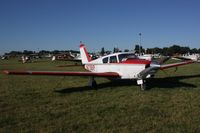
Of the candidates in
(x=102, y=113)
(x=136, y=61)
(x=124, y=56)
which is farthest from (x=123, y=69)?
(x=102, y=113)

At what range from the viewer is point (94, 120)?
646 cm

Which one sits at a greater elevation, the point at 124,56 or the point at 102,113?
the point at 124,56

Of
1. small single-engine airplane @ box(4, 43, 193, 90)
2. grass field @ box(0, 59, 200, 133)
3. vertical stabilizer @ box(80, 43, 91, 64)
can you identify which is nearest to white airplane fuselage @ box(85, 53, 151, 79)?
small single-engine airplane @ box(4, 43, 193, 90)

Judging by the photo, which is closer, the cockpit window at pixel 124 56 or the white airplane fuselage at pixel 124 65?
the white airplane fuselage at pixel 124 65

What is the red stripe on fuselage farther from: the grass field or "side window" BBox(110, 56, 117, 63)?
the grass field

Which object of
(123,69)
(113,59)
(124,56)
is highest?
(124,56)

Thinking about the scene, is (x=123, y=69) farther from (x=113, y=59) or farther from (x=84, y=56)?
(x=84, y=56)

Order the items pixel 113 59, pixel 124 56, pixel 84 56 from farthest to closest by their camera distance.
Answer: pixel 84 56 → pixel 113 59 → pixel 124 56

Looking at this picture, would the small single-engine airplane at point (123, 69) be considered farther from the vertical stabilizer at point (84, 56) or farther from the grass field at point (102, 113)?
the vertical stabilizer at point (84, 56)

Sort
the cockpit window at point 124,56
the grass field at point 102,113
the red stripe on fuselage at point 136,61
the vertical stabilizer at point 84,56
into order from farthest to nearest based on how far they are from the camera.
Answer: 1. the vertical stabilizer at point 84,56
2. the cockpit window at point 124,56
3. the red stripe on fuselage at point 136,61
4. the grass field at point 102,113

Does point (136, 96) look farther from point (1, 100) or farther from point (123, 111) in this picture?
point (1, 100)

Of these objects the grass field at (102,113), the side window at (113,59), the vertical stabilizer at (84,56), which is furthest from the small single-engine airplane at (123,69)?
the vertical stabilizer at (84,56)

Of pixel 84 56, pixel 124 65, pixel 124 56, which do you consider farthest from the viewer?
pixel 84 56

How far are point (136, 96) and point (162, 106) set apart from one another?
6.42 feet
